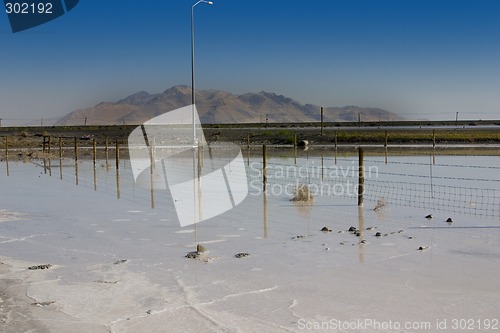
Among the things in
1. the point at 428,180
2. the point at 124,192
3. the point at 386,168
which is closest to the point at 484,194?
the point at 428,180

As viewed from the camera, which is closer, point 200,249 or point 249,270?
point 249,270

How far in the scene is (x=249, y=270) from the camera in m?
9.16

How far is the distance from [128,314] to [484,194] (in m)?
13.4

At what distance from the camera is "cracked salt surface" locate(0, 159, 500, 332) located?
703 cm

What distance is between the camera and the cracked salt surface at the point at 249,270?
7.03 meters

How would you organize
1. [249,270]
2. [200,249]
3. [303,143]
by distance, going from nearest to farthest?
[249,270], [200,249], [303,143]

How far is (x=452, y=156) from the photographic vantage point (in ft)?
114

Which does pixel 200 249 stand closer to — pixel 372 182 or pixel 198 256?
pixel 198 256

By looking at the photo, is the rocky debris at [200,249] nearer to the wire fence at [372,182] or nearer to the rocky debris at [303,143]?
the wire fence at [372,182]

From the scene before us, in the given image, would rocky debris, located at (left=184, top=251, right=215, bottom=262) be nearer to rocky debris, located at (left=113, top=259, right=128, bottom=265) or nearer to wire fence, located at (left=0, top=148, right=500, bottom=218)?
rocky debris, located at (left=113, top=259, right=128, bottom=265)

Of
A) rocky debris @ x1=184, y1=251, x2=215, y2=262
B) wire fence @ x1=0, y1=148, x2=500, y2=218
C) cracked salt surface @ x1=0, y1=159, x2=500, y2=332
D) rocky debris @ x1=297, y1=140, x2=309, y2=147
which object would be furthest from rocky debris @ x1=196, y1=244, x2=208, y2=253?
rocky debris @ x1=297, y1=140, x2=309, y2=147

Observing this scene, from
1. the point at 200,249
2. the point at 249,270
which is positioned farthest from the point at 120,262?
the point at 249,270

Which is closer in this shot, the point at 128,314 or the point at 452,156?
the point at 128,314

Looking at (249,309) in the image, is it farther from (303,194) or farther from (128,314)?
(303,194)
